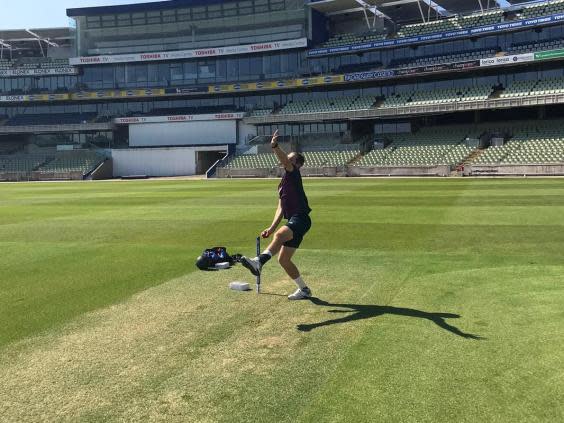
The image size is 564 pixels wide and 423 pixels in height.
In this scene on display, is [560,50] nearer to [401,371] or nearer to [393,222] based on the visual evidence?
[393,222]

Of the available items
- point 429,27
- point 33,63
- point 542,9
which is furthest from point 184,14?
point 542,9

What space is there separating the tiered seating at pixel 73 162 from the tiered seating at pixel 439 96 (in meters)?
40.4

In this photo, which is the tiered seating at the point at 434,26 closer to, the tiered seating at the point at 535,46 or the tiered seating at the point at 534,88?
the tiered seating at the point at 535,46

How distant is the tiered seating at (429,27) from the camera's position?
59.2m

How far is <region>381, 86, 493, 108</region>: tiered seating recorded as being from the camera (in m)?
54.6

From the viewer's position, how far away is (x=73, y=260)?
1097 centimetres

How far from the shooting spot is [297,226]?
718 cm

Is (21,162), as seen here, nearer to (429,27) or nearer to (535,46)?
(429,27)

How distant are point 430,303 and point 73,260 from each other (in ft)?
25.8

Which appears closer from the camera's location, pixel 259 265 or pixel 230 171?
pixel 259 265

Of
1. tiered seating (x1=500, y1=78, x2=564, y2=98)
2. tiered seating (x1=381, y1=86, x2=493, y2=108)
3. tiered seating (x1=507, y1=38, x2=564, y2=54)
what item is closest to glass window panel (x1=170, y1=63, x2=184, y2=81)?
tiered seating (x1=381, y1=86, x2=493, y2=108)

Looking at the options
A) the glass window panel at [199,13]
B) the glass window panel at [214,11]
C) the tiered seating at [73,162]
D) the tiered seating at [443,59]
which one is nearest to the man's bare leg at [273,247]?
the tiered seating at [443,59]

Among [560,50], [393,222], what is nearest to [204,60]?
[560,50]

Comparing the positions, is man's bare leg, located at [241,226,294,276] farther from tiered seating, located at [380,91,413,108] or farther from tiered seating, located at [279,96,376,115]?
tiered seating, located at [279,96,376,115]
